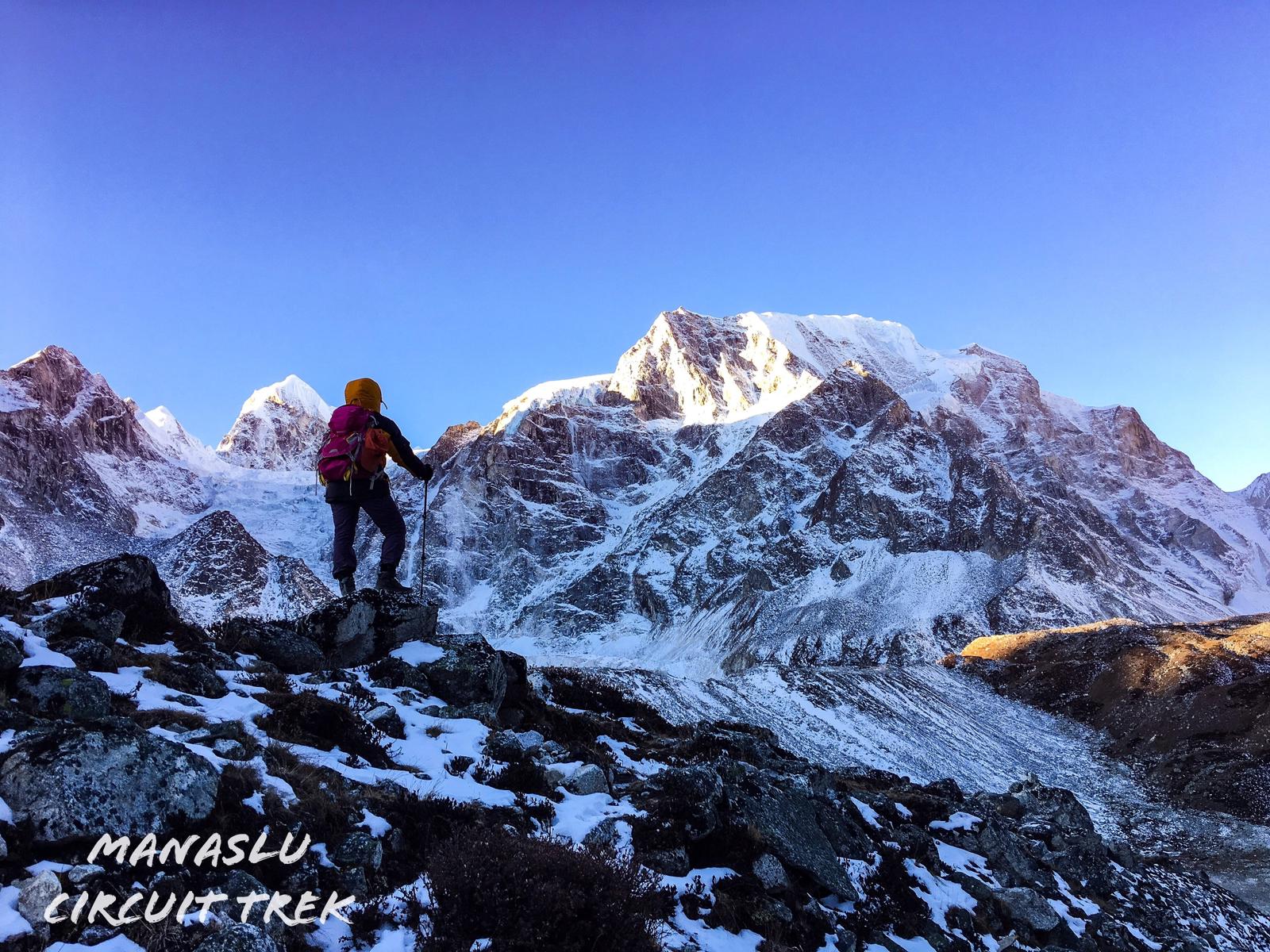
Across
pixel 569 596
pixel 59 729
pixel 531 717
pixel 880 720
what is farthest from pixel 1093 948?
pixel 569 596

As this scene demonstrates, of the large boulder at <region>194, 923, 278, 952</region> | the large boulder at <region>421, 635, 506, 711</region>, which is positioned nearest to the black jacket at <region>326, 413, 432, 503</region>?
the large boulder at <region>421, 635, 506, 711</region>

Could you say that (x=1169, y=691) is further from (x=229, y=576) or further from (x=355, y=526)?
(x=229, y=576)

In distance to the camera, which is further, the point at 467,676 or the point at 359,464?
the point at 467,676

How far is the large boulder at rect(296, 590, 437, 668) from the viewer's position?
13398mm

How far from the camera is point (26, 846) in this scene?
5.09m

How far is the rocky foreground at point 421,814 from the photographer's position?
5.34 m

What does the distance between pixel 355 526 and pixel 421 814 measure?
24.6 feet

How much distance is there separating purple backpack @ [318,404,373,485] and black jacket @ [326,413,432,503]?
0.62 ft

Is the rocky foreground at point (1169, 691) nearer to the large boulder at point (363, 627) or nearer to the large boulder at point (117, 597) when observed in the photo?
the large boulder at point (363, 627)

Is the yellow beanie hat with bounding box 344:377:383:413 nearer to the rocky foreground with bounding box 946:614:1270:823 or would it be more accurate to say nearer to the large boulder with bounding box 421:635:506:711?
the large boulder with bounding box 421:635:506:711

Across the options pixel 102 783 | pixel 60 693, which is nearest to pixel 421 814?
pixel 102 783

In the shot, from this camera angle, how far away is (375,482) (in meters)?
13.2

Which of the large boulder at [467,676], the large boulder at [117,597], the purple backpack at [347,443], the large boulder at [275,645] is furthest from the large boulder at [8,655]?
the large boulder at [467,676]

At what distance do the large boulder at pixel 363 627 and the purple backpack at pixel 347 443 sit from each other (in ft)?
8.91
